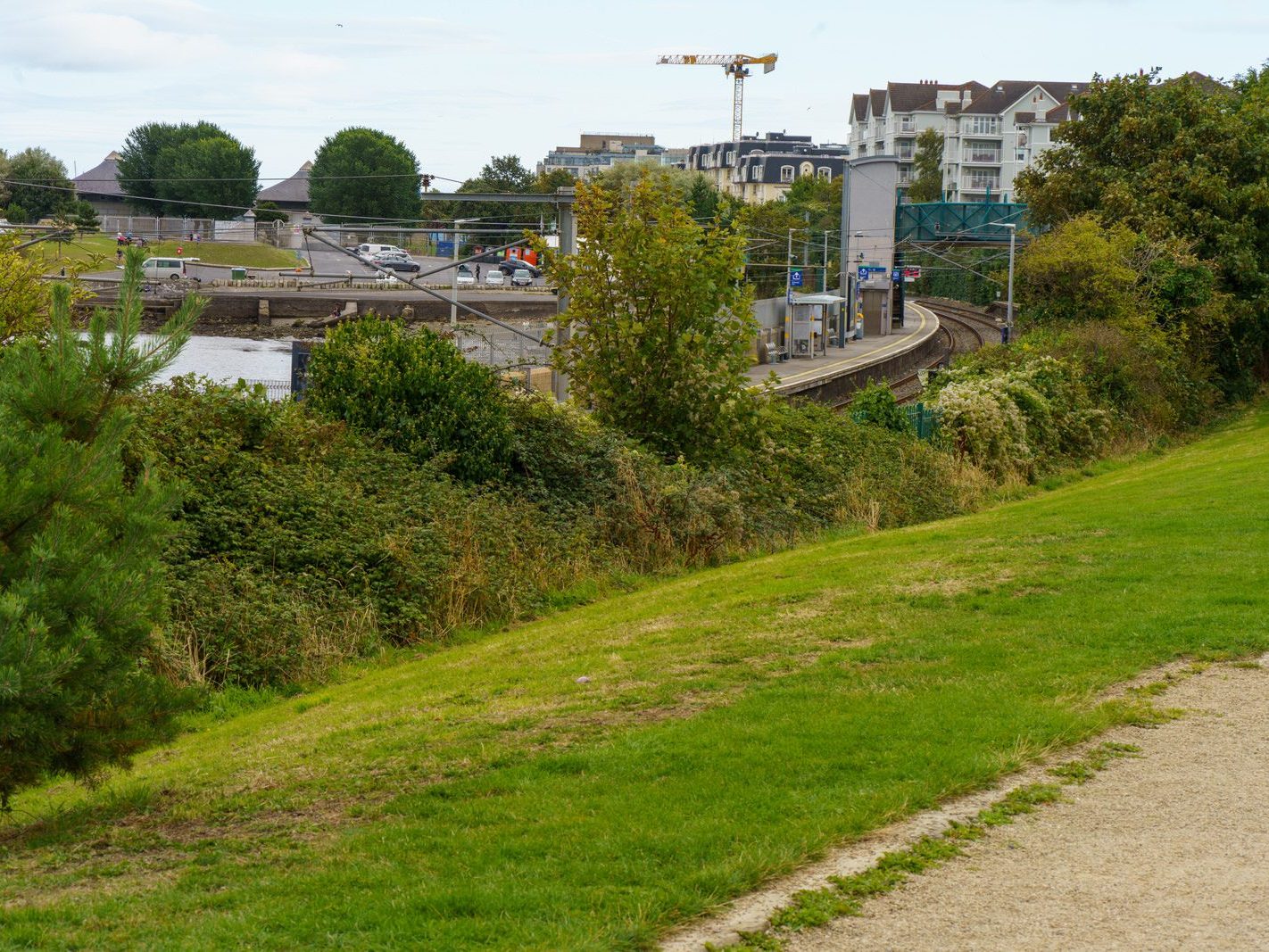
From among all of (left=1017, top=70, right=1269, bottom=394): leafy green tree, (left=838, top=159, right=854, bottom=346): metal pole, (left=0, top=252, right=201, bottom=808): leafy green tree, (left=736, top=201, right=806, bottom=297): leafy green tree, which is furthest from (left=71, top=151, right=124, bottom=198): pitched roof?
(left=0, top=252, right=201, bottom=808): leafy green tree

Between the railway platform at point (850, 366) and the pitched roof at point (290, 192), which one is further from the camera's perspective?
the pitched roof at point (290, 192)

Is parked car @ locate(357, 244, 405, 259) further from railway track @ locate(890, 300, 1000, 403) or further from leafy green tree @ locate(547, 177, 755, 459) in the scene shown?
leafy green tree @ locate(547, 177, 755, 459)

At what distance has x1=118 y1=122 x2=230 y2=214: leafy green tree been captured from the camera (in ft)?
378

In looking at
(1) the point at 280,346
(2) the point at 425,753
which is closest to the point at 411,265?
(1) the point at 280,346

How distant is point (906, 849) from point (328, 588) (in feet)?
32.0

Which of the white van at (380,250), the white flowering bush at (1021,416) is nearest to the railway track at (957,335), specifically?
the white flowering bush at (1021,416)

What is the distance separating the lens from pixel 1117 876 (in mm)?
5883

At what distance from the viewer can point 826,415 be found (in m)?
26.8

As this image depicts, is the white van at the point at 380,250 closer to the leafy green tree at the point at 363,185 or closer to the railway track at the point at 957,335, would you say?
the leafy green tree at the point at 363,185

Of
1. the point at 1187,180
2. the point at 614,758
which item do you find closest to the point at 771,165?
the point at 1187,180

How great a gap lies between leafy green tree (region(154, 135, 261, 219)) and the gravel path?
110180 millimetres

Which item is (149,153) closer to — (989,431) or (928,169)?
(928,169)

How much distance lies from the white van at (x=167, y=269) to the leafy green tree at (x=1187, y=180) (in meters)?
59.1

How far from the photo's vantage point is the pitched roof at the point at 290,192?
122 m
